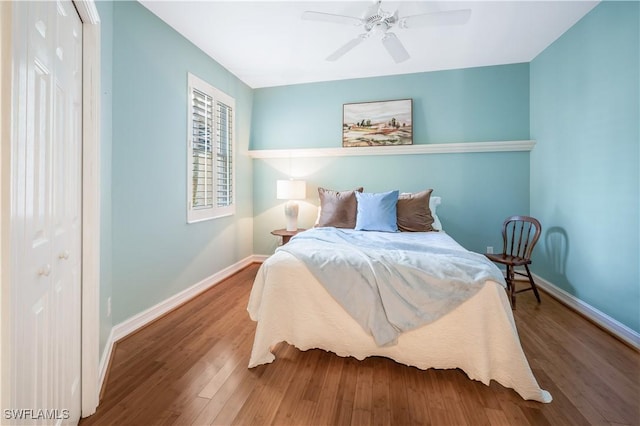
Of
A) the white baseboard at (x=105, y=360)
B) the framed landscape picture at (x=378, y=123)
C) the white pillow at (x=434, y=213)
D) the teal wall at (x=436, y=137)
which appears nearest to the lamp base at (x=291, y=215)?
the teal wall at (x=436, y=137)

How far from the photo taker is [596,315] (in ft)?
8.12

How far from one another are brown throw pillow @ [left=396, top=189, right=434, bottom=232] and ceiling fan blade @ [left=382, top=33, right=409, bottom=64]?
1.46m

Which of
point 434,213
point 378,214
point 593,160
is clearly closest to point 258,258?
point 378,214

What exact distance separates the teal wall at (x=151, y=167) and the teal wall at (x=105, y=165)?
0.37ft

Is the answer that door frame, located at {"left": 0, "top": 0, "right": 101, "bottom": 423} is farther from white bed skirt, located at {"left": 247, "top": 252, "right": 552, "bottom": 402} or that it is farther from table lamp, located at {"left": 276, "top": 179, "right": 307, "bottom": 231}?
table lamp, located at {"left": 276, "top": 179, "right": 307, "bottom": 231}

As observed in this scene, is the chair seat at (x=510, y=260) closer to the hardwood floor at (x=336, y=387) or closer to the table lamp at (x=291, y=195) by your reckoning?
the hardwood floor at (x=336, y=387)

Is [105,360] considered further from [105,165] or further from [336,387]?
[336,387]

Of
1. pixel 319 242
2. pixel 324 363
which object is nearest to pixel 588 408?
pixel 324 363

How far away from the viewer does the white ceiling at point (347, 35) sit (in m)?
2.50

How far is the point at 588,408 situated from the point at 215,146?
376 cm

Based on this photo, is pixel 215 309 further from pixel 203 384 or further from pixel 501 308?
pixel 501 308

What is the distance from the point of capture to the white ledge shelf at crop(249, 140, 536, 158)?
11.6ft

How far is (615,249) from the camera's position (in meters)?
2.34

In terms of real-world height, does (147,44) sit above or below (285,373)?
above
